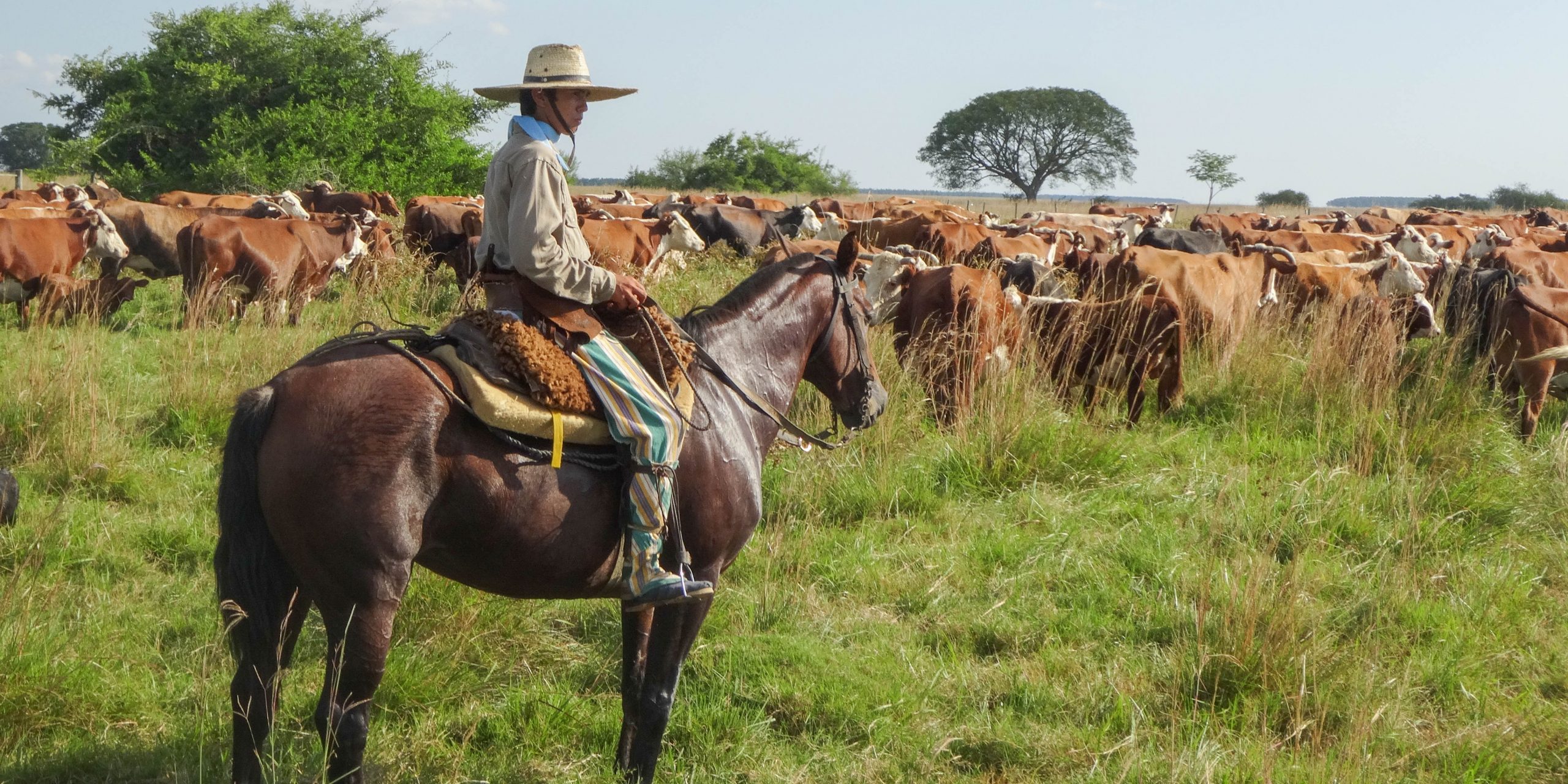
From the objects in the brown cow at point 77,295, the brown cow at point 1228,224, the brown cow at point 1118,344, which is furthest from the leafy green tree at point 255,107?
the brown cow at point 1118,344

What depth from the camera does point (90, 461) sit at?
6703 mm

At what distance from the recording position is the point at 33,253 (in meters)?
12.5

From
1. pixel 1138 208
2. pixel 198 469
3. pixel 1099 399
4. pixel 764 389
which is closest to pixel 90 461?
pixel 198 469

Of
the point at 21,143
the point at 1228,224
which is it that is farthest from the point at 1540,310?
the point at 21,143

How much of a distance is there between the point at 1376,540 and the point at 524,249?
4.89 m

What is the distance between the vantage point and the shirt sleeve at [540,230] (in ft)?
11.3

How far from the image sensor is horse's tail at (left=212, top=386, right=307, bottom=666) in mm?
3178

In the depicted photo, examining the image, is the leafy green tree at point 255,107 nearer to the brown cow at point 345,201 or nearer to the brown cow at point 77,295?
the brown cow at point 345,201

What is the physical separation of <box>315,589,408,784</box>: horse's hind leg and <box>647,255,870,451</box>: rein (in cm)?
123

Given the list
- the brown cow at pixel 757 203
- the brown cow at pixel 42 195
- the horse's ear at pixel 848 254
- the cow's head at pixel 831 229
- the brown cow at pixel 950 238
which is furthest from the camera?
the brown cow at pixel 757 203

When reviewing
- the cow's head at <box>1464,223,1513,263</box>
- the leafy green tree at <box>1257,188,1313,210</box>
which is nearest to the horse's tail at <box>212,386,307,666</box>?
the cow's head at <box>1464,223,1513,263</box>

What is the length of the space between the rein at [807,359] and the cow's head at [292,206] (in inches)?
642

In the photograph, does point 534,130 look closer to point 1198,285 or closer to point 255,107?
point 1198,285

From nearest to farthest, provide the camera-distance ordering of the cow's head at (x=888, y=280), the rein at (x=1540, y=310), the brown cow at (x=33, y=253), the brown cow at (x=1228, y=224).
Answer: the rein at (x=1540, y=310) → the cow's head at (x=888, y=280) → the brown cow at (x=33, y=253) → the brown cow at (x=1228, y=224)
